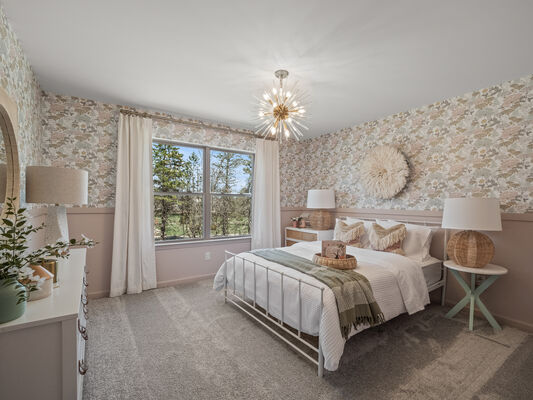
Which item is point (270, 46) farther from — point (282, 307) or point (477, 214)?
point (477, 214)

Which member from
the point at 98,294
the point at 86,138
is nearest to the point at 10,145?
the point at 86,138

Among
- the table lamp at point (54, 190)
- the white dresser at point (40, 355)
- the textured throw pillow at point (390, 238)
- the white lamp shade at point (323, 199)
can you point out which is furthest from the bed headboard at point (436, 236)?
the table lamp at point (54, 190)

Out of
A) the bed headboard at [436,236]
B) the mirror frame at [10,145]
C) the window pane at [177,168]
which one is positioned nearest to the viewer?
the mirror frame at [10,145]

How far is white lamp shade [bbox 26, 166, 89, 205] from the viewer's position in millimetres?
2004

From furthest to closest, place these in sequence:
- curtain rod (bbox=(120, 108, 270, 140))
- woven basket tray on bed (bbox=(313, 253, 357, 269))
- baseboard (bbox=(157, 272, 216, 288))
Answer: baseboard (bbox=(157, 272, 216, 288)), curtain rod (bbox=(120, 108, 270, 140)), woven basket tray on bed (bbox=(313, 253, 357, 269))

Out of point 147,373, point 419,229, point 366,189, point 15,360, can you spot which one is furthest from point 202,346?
point 366,189

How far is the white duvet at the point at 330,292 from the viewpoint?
6.07 ft

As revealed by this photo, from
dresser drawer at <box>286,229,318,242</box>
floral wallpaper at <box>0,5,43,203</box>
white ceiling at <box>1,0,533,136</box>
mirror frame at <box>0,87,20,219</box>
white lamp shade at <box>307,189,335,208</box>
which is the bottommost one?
dresser drawer at <box>286,229,318,242</box>

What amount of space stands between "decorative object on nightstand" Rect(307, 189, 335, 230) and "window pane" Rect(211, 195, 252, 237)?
1134 millimetres

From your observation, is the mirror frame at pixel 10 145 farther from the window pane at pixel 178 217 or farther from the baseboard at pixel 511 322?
the baseboard at pixel 511 322

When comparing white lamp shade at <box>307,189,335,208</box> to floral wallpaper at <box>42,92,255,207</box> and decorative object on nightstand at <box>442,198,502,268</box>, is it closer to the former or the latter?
decorative object on nightstand at <box>442,198,502,268</box>

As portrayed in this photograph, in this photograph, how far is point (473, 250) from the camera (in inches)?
103

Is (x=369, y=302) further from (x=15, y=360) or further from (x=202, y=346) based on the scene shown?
(x=15, y=360)

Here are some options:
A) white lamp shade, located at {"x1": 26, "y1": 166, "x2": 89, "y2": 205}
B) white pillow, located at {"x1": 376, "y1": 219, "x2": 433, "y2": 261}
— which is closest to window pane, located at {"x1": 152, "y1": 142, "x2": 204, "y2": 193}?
white lamp shade, located at {"x1": 26, "y1": 166, "x2": 89, "y2": 205}
